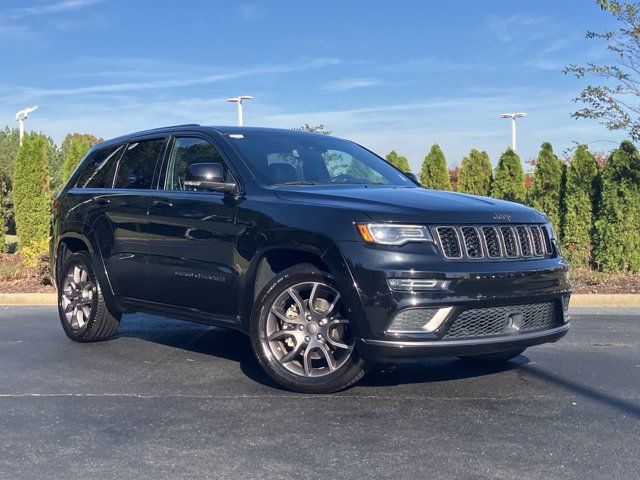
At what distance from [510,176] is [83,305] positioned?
11.4 meters

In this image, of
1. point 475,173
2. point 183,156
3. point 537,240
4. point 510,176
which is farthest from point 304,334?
point 475,173

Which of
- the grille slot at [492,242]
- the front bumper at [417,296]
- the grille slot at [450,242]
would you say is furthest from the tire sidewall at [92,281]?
the grille slot at [492,242]

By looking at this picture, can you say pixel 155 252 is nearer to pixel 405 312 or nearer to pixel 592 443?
pixel 405 312

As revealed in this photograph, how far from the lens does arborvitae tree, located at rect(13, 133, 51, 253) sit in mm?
16734

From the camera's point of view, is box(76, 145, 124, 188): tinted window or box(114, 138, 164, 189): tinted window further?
box(76, 145, 124, 188): tinted window

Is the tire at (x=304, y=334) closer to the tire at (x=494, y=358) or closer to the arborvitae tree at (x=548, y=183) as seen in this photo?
the tire at (x=494, y=358)

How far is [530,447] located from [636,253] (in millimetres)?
9937

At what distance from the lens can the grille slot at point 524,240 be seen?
5.09 m

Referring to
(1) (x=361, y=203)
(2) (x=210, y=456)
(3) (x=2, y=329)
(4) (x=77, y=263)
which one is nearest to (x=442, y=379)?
(1) (x=361, y=203)

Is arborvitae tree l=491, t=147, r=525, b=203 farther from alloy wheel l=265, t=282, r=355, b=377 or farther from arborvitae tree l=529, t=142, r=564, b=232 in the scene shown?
alloy wheel l=265, t=282, r=355, b=377

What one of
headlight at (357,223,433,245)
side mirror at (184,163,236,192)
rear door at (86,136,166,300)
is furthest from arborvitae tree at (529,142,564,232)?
headlight at (357,223,433,245)

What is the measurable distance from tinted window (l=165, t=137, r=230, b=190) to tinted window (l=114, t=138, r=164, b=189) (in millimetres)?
235

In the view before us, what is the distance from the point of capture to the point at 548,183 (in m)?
14.6

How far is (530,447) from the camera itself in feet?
13.1
